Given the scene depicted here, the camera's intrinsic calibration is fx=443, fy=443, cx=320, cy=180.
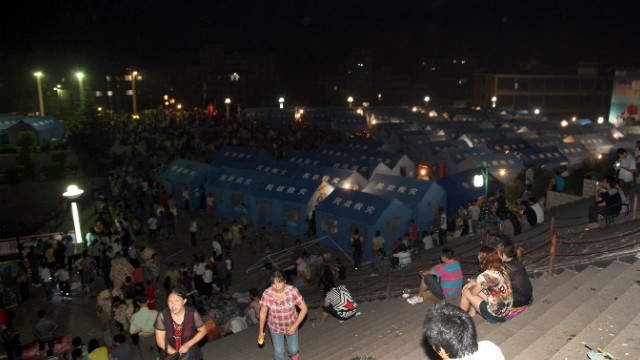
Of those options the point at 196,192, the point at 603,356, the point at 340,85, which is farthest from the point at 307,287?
the point at 340,85

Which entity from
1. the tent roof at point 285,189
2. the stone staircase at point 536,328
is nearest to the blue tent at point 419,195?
the tent roof at point 285,189

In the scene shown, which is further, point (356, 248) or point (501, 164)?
point (501, 164)

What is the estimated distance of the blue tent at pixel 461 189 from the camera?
17.5 meters

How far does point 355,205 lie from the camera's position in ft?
50.7

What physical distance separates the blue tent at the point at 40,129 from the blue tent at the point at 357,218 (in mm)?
23641

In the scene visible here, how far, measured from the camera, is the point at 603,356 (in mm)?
4012

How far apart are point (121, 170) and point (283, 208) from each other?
11.1 meters

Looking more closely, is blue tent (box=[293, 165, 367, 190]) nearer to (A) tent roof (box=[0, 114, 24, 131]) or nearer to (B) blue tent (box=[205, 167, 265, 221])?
(B) blue tent (box=[205, 167, 265, 221])

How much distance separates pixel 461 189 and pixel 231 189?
9.56 m

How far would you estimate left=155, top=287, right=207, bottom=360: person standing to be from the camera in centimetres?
473

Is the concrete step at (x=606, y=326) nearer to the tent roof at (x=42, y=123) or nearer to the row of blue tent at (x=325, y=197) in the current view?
the row of blue tent at (x=325, y=197)

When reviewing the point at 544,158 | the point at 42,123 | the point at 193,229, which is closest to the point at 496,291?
the point at 193,229

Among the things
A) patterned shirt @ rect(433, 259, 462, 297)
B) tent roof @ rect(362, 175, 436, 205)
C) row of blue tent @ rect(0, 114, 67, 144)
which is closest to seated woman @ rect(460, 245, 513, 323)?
patterned shirt @ rect(433, 259, 462, 297)

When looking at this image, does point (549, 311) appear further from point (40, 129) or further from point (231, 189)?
point (40, 129)
